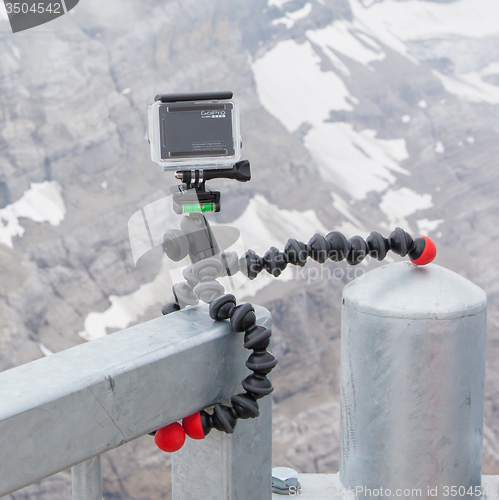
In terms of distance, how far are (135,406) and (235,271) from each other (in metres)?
0.42

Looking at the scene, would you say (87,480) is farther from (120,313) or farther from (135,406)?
(120,313)

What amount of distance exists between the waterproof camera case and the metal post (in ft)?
1.58

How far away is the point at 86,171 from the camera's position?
620 inches

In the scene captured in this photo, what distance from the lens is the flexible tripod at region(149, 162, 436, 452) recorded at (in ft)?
3.03

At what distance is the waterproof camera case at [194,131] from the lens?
3.46 feet

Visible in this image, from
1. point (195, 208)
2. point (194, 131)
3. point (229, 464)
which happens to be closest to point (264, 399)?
point (229, 464)

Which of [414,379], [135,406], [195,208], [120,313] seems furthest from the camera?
[120,313]

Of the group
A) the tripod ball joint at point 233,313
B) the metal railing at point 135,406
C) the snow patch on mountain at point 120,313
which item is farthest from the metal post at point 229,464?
the snow patch on mountain at point 120,313

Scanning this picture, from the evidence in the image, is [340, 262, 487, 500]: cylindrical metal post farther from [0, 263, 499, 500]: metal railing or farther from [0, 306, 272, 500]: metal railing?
[0, 306, 272, 500]: metal railing

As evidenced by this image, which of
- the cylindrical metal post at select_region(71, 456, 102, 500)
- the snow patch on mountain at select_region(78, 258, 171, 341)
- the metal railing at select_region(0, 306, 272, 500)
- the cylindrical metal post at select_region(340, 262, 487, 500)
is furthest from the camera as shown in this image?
the snow patch on mountain at select_region(78, 258, 171, 341)

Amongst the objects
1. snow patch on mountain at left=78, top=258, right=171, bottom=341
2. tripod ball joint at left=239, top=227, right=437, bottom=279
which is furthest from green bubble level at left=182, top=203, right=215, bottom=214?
snow patch on mountain at left=78, top=258, right=171, bottom=341

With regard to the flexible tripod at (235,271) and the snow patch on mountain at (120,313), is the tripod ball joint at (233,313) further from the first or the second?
the snow patch on mountain at (120,313)

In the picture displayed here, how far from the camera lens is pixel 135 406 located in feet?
2.67

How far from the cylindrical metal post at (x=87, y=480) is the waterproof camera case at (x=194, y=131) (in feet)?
1.80
